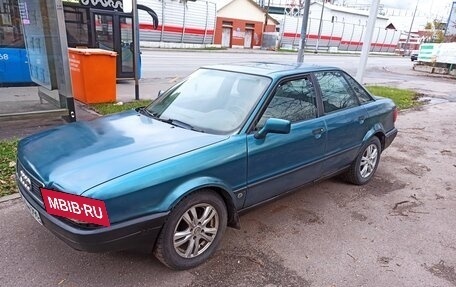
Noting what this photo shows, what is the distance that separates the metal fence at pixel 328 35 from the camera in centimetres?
4622

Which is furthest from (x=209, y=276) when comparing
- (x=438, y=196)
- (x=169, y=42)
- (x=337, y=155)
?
(x=169, y=42)

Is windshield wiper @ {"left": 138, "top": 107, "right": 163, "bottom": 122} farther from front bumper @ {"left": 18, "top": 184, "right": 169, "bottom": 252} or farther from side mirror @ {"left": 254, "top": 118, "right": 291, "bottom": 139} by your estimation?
front bumper @ {"left": 18, "top": 184, "right": 169, "bottom": 252}

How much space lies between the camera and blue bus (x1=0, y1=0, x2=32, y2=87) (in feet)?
25.3

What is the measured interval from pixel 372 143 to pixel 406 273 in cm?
203

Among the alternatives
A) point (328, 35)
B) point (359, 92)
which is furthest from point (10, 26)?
point (328, 35)

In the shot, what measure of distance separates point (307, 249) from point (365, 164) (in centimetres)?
191

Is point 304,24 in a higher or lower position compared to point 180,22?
higher

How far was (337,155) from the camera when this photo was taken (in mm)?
4031

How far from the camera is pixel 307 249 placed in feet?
10.5

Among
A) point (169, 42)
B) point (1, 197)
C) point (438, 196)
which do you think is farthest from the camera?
point (169, 42)

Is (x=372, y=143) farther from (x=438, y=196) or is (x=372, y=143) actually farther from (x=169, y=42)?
(x=169, y=42)

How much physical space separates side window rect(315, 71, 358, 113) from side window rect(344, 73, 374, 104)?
0.11 metres

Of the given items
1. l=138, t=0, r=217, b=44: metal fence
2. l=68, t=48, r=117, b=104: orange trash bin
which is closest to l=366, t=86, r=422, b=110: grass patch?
l=68, t=48, r=117, b=104: orange trash bin

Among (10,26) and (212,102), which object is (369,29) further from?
(10,26)
